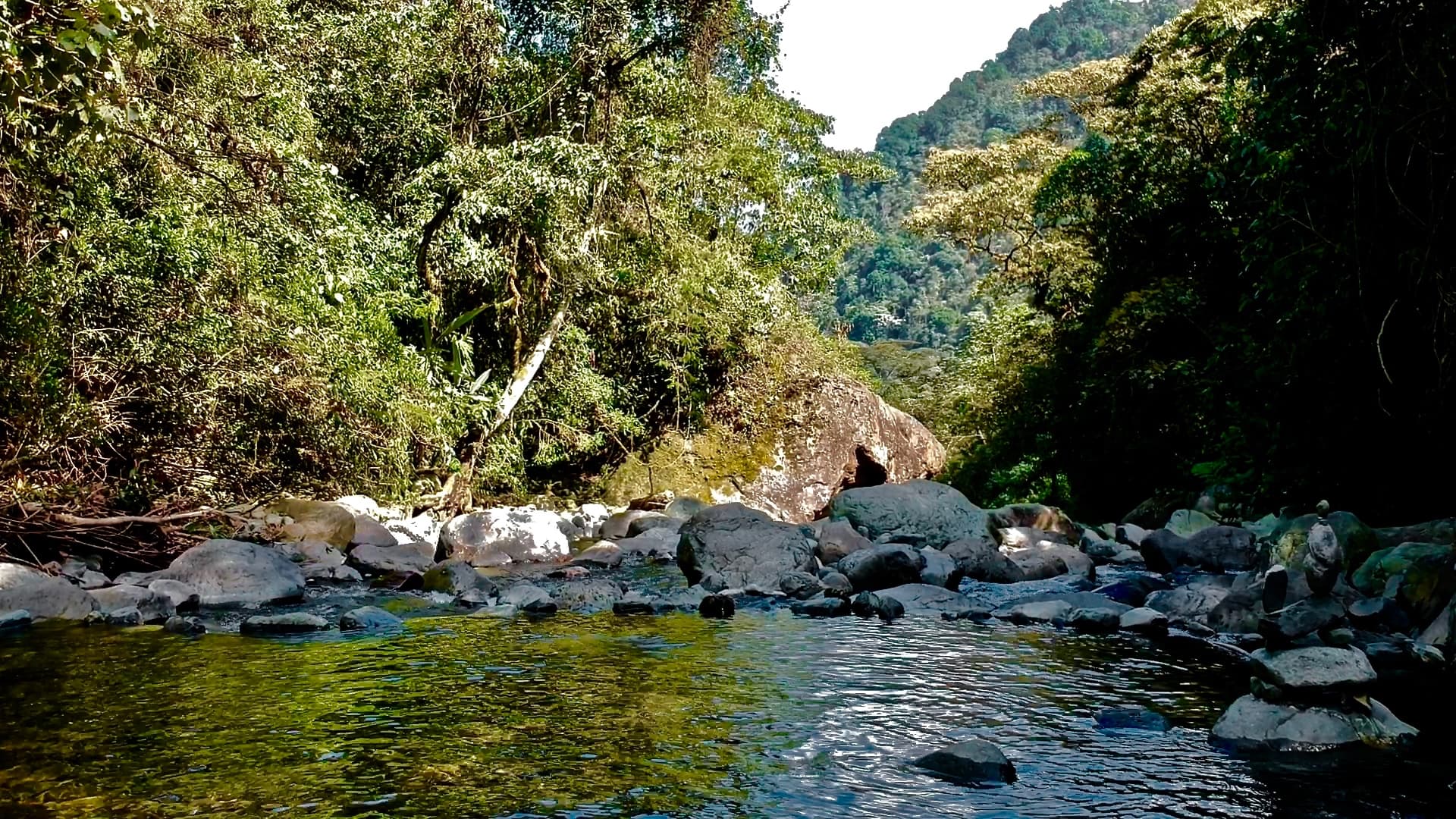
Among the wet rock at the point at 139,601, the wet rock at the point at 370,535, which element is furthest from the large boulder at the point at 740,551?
the wet rock at the point at 139,601

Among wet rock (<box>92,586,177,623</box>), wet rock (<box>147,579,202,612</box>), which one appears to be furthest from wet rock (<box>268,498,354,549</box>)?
wet rock (<box>92,586,177,623</box>)

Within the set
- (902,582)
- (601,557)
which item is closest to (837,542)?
(902,582)

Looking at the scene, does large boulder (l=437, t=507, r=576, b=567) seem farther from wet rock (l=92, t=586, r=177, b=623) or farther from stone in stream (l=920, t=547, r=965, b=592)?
stone in stream (l=920, t=547, r=965, b=592)

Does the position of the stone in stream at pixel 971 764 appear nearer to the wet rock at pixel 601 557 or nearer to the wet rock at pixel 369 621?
the wet rock at pixel 369 621

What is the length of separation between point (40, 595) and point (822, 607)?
5439 mm

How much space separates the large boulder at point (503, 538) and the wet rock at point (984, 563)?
4373mm

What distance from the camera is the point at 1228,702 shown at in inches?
203

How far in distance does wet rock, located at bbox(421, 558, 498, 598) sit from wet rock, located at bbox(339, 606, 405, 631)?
1462 mm

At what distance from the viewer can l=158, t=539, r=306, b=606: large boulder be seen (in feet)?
27.5

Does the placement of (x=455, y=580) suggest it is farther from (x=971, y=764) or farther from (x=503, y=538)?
(x=971, y=764)

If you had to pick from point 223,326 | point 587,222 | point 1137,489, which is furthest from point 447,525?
point 1137,489

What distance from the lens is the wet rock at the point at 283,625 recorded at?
705 cm

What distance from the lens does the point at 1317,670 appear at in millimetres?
4555

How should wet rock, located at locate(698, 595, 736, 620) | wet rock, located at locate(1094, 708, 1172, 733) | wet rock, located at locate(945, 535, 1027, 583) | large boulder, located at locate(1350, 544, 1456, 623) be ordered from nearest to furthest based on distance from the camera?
wet rock, located at locate(1094, 708, 1172, 733)
large boulder, located at locate(1350, 544, 1456, 623)
wet rock, located at locate(698, 595, 736, 620)
wet rock, located at locate(945, 535, 1027, 583)
